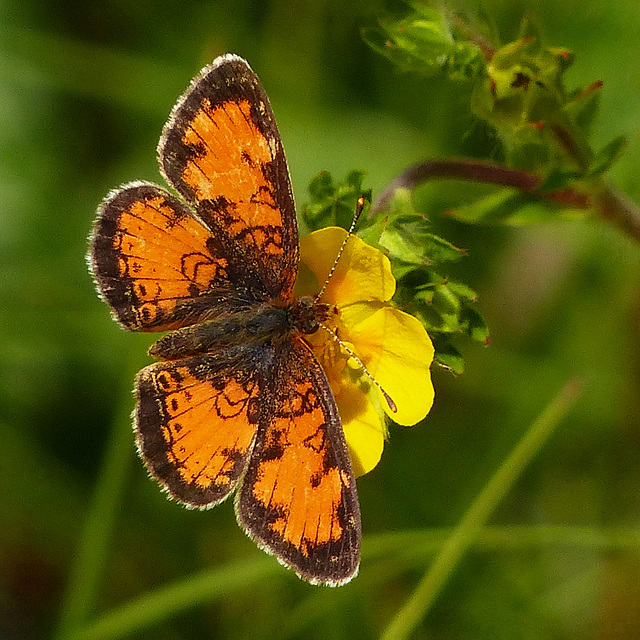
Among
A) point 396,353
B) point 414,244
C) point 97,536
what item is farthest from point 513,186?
point 97,536

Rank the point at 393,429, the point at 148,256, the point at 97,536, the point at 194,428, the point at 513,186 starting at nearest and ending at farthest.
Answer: the point at 194,428 → the point at 148,256 → the point at 513,186 → the point at 97,536 → the point at 393,429

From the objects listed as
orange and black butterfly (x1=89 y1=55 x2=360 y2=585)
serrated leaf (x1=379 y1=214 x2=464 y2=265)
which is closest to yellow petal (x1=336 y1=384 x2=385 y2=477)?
orange and black butterfly (x1=89 y1=55 x2=360 y2=585)

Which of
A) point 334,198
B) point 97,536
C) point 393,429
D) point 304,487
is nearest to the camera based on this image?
point 304,487

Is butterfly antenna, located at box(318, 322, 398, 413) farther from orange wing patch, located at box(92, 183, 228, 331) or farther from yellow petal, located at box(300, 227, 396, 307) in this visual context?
orange wing patch, located at box(92, 183, 228, 331)

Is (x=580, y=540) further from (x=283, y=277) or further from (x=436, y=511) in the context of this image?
(x=283, y=277)

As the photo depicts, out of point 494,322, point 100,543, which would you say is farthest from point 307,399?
point 494,322

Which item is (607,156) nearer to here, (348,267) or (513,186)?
(513,186)

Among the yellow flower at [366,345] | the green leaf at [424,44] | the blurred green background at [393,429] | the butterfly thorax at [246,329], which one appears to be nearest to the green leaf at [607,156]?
the green leaf at [424,44]

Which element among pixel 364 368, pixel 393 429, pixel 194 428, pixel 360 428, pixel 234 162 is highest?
pixel 234 162
